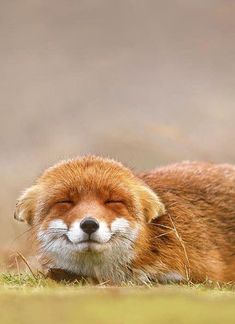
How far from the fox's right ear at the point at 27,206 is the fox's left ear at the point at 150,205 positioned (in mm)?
1129

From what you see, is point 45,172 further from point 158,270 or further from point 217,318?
point 217,318

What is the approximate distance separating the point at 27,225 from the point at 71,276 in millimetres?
957

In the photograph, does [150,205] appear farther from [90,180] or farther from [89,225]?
[89,225]

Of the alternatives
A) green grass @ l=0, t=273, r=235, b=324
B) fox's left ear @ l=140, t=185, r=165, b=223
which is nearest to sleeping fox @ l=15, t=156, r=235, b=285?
fox's left ear @ l=140, t=185, r=165, b=223

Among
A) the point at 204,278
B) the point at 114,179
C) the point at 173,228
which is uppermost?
the point at 114,179

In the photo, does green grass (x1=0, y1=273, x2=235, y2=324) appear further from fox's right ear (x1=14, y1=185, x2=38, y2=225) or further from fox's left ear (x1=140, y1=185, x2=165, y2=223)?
fox's right ear (x1=14, y1=185, x2=38, y2=225)

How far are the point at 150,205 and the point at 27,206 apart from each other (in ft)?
4.35

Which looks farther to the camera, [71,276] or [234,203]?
[234,203]

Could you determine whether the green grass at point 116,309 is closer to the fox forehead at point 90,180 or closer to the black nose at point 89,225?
the black nose at point 89,225

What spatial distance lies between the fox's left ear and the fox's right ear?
113 centimetres

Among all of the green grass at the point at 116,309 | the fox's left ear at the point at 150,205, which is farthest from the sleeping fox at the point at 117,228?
the green grass at the point at 116,309

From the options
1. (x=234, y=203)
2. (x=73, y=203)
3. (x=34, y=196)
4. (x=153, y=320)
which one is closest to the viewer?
(x=153, y=320)

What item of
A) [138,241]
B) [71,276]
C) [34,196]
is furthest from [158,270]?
[34,196]

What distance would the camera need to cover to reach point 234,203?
9148 millimetres
